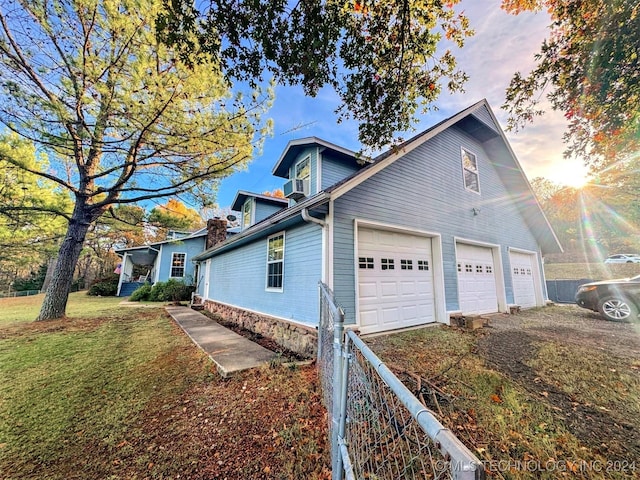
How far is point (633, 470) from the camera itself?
6.58 feet

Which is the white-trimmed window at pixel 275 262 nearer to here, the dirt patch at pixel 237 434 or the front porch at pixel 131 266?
the dirt patch at pixel 237 434

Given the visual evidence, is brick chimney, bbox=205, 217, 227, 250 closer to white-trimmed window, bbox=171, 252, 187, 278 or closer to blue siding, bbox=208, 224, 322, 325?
blue siding, bbox=208, 224, 322, 325

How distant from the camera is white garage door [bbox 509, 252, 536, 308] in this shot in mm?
9578

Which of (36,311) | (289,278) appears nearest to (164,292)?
(36,311)

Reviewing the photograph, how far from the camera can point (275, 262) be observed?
6.52 m

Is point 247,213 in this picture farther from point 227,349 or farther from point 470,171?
point 470,171

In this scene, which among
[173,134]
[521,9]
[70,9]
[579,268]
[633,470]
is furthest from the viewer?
[579,268]

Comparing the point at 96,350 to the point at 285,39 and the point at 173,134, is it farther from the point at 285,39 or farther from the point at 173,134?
the point at 285,39

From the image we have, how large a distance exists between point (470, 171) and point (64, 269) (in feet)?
44.9

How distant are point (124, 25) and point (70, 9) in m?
1.16

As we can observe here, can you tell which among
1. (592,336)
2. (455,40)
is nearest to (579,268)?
(592,336)

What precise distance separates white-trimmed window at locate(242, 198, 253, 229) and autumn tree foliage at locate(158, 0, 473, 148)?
6.81m

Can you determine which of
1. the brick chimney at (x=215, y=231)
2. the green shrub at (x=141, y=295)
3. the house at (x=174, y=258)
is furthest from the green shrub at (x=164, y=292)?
the brick chimney at (x=215, y=231)

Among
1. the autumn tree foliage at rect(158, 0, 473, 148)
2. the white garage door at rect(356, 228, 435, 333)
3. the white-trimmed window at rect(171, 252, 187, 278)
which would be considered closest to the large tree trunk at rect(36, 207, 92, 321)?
the autumn tree foliage at rect(158, 0, 473, 148)
